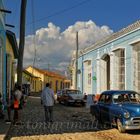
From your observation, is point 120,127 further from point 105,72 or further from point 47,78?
point 47,78

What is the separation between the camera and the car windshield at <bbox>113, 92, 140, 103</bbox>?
16562 millimetres

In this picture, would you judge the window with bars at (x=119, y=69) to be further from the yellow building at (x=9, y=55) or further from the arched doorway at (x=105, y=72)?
the yellow building at (x=9, y=55)

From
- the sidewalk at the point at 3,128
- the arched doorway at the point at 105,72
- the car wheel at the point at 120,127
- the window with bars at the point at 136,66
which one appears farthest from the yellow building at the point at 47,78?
the car wheel at the point at 120,127

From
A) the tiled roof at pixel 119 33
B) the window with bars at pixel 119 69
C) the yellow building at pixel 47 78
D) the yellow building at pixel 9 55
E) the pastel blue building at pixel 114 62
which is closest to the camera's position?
the tiled roof at pixel 119 33

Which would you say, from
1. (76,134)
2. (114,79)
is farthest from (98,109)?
(114,79)

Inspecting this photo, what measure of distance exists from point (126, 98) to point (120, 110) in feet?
4.97

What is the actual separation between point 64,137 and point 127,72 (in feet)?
56.2

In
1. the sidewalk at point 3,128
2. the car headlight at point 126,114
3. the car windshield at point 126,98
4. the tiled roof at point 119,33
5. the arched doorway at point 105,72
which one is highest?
the tiled roof at point 119,33

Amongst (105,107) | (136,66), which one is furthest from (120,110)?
(136,66)

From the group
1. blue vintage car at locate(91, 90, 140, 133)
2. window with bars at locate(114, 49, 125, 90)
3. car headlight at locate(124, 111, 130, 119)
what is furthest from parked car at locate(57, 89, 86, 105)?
car headlight at locate(124, 111, 130, 119)

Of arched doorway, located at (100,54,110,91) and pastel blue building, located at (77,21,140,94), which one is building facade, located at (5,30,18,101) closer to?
pastel blue building, located at (77,21,140,94)

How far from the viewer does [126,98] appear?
16672 millimetres

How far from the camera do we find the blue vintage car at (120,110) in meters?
14.8

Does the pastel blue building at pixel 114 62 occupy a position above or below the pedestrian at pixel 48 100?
above
